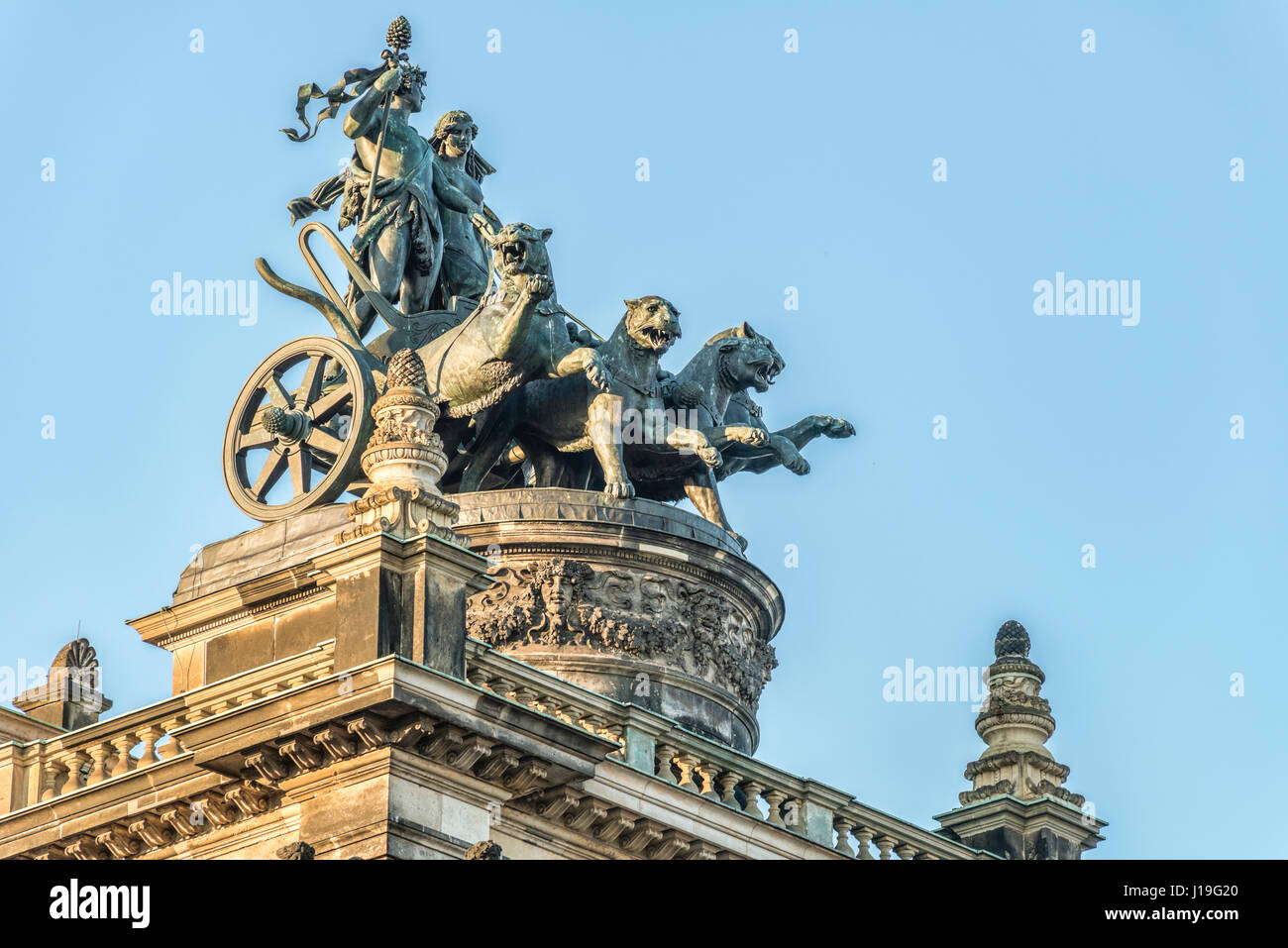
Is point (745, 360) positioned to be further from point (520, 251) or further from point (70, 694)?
point (70, 694)

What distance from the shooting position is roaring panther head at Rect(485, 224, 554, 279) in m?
42.4

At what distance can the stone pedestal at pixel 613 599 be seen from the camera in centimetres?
4269

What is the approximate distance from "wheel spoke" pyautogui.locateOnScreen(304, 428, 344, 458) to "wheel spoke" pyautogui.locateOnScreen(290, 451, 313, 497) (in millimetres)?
219

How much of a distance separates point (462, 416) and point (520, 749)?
799 centimetres

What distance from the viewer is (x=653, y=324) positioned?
145 ft

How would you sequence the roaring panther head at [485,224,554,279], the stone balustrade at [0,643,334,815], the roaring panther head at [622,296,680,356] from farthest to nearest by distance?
the roaring panther head at [622,296,680,356], the roaring panther head at [485,224,554,279], the stone balustrade at [0,643,334,815]

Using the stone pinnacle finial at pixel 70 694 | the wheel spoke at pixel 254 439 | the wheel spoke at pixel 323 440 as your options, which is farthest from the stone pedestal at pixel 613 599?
the stone pinnacle finial at pixel 70 694

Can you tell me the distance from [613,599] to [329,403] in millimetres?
4081

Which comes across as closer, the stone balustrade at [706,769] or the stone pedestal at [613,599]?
the stone balustrade at [706,769]

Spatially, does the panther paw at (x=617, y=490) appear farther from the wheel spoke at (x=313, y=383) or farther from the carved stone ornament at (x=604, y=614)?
the wheel spoke at (x=313, y=383)

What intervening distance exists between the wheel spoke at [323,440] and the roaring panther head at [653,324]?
393 cm

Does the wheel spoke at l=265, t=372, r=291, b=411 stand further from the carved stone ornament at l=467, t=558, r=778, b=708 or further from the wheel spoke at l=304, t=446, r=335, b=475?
the carved stone ornament at l=467, t=558, r=778, b=708

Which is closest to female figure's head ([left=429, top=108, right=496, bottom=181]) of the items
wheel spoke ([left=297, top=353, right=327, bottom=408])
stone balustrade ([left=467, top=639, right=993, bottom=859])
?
wheel spoke ([left=297, top=353, right=327, bottom=408])
